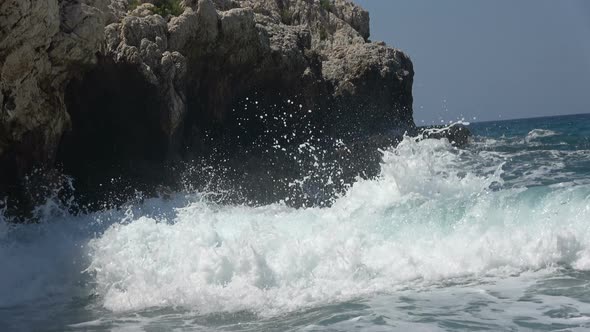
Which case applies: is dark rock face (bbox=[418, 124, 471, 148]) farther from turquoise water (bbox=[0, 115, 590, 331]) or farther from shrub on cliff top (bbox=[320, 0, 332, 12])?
turquoise water (bbox=[0, 115, 590, 331])

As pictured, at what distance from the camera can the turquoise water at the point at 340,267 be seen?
590cm

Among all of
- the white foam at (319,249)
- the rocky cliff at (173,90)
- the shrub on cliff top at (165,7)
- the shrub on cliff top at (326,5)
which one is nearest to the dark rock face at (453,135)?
the rocky cliff at (173,90)

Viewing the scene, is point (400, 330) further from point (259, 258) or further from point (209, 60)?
point (209, 60)

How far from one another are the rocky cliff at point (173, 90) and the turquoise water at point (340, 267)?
98.8 inches

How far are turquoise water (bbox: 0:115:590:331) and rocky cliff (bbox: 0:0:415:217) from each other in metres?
2.51

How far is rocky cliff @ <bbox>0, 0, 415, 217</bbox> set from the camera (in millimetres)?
11383

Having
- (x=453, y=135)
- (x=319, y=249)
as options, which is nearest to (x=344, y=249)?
(x=319, y=249)

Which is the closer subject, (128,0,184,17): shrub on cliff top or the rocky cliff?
the rocky cliff

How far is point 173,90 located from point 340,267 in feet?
28.2

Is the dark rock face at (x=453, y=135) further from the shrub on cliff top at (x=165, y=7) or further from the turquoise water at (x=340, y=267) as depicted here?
the turquoise water at (x=340, y=267)

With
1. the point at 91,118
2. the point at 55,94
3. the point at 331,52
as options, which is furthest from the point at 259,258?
the point at 331,52

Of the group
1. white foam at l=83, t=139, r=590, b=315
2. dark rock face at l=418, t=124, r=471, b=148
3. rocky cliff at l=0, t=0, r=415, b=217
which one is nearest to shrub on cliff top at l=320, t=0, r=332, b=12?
rocky cliff at l=0, t=0, r=415, b=217

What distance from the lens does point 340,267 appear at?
723cm

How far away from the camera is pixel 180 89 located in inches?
600
